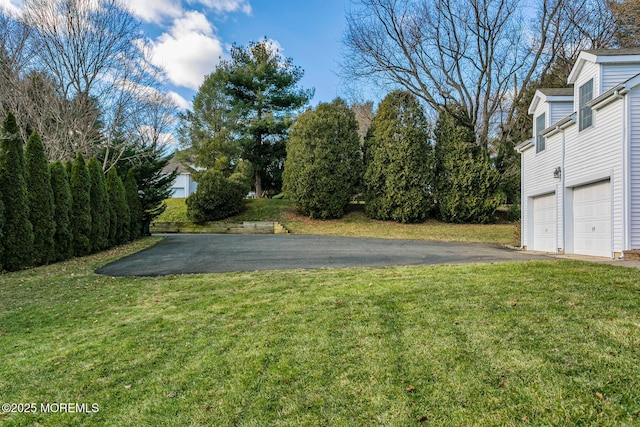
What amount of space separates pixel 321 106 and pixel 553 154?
1280 cm

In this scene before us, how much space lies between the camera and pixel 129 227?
14406 millimetres

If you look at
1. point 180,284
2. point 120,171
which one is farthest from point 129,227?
point 180,284

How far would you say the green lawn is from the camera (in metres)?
2.23

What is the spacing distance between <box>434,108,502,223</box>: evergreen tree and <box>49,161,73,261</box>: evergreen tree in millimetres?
16781

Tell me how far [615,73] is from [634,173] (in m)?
2.77

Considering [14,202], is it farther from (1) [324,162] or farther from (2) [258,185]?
(2) [258,185]

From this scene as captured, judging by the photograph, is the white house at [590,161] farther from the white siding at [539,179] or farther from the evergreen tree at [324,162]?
the evergreen tree at [324,162]

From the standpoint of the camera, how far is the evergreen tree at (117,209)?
1294 centimetres

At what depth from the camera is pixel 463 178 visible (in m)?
19.0

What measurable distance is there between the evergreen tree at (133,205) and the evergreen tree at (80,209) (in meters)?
3.25

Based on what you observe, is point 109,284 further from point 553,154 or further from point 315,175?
point 315,175

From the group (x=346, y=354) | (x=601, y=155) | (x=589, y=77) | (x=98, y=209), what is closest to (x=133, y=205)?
(x=98, y=209)

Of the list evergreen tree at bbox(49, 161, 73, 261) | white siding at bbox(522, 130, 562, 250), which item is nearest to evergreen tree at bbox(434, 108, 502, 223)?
white siding at bbox(522, 130, 562, 250)

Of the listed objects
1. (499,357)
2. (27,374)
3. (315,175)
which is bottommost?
(27,374)
